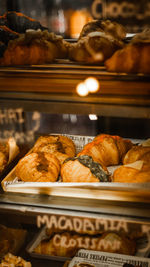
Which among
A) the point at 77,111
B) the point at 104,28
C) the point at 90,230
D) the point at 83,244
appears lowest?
the point at 83,244

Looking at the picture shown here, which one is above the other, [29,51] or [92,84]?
[29,51]

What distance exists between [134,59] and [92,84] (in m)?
0.19

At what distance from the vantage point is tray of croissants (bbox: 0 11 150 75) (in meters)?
1.16

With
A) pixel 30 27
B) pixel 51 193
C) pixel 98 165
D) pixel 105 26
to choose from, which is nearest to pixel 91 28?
pixel 105 26

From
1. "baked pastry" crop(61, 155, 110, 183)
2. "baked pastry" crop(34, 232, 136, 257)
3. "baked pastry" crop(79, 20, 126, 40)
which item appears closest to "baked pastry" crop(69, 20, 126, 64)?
"baked pastry" crop(79, 20, 126, 40)

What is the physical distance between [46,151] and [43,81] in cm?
65

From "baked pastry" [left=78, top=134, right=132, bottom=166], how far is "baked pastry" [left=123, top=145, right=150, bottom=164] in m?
0.07

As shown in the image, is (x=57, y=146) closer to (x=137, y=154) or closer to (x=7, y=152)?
(x=7, y=152)

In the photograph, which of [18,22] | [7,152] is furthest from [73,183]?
[18,22]

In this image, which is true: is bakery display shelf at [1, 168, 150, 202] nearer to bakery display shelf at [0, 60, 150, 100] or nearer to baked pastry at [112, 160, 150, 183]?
baked pastry at [112, 160, 150, 183]

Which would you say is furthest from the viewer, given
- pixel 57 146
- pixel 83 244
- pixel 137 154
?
pixel 83 244

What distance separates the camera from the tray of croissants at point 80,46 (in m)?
1.16

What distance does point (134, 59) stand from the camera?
1147mm

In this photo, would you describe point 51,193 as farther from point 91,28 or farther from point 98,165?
point 91,28
